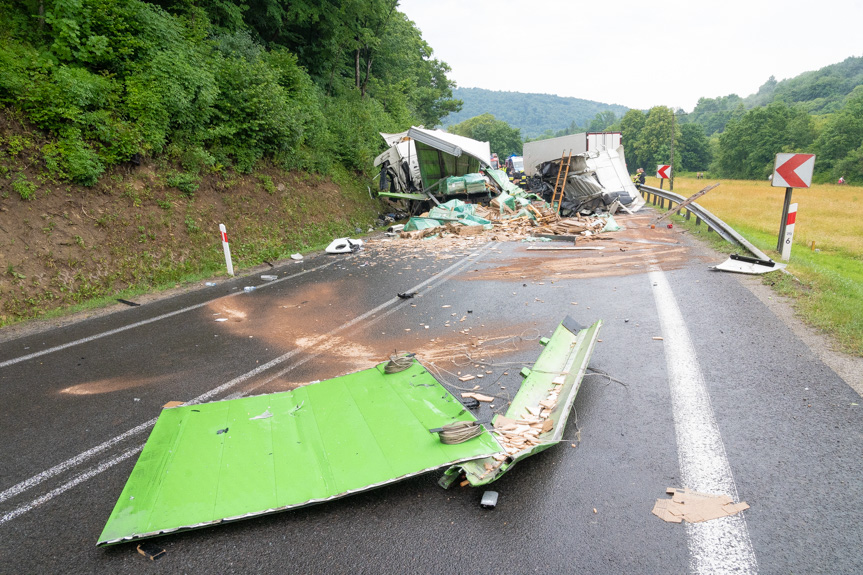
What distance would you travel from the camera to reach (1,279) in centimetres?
707

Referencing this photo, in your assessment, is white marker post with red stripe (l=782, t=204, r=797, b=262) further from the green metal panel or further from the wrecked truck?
the green metal panel

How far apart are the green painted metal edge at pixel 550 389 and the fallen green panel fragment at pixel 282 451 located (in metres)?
0.11

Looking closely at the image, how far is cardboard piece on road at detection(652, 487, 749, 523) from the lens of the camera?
8.59 feet

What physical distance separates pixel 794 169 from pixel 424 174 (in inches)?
490

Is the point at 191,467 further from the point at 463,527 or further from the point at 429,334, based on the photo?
the point at 429,334

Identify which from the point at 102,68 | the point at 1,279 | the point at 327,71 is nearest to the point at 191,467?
the point at 1,279

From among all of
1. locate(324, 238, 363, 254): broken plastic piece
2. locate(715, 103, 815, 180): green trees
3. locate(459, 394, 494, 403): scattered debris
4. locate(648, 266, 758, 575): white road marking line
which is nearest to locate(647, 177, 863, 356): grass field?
locate(648, 266, 758, 575): white road marking line

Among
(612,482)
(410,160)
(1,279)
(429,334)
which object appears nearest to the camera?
(612,482)

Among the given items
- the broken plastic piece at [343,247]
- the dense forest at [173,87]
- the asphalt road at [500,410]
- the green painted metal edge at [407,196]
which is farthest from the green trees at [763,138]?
the asphalt road at [500,410]

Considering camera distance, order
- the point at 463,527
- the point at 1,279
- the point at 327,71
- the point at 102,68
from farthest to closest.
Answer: the point at 327,71 → the point at 102,68 → the point at 1,279 → the point at 463,527

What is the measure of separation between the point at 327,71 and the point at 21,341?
747 inches

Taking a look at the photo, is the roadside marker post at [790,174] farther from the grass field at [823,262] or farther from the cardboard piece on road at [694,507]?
the cardboard piece on road at [694,507]

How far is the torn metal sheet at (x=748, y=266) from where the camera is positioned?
761cm

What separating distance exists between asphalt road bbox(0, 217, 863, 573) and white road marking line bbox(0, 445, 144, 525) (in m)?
0.01
